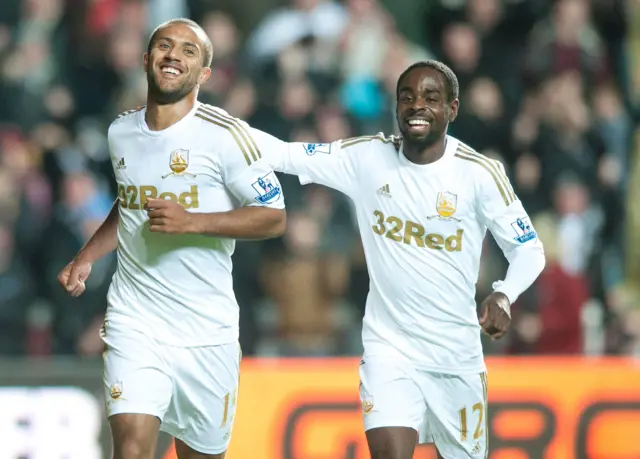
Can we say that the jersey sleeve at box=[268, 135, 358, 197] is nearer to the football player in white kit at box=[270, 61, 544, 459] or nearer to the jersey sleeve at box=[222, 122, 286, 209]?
the football player in white kit at box=[270, 61, 544, 459]

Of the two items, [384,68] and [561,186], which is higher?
[384,68]

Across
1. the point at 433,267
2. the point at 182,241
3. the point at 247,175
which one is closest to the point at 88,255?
the point at 182,241

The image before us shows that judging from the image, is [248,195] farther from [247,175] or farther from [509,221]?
[509,221]

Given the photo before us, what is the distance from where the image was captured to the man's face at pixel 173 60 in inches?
254

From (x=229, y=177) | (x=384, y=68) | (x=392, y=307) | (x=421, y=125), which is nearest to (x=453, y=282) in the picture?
(x=392, y=307)

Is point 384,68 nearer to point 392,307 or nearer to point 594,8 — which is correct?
point 594,8

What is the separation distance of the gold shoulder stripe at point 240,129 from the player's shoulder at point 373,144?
2.24ft

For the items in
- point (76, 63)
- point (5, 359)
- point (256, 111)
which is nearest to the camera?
point (5, 359)

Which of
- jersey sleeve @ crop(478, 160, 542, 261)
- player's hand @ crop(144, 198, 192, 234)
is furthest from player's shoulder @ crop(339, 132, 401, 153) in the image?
player's hand @ crop(144, 198, 192, 234)

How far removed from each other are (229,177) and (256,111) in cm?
537

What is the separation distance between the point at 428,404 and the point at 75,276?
1.94m

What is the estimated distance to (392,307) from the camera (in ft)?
22.5

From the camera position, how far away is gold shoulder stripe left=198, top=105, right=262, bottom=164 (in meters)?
6.60

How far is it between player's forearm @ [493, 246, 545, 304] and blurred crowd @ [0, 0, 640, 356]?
4.33m
